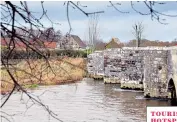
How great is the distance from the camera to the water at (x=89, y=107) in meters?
10.2

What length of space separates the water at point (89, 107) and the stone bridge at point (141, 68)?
0.55 m

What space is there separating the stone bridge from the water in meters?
0.55

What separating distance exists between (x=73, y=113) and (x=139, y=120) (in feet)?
5.98

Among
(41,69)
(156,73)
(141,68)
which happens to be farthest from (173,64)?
(41,69)

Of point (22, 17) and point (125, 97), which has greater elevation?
point (22, 17)

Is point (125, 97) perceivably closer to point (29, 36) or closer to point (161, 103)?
point (161, 103)

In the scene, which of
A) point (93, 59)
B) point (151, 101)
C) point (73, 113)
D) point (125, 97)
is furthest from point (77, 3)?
point (93, 59)

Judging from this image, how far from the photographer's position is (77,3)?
6.06 feet

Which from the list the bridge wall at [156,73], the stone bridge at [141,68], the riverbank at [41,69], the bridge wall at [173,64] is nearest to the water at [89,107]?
the bridge wall at [156,73]

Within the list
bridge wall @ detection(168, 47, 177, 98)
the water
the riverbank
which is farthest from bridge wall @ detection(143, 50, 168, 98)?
the riverbank

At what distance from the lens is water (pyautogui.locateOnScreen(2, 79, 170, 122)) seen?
33.6 feet

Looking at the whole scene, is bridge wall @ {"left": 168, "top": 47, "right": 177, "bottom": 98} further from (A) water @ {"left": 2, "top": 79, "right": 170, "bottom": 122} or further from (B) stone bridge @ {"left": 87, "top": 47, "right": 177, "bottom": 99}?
(A) water @ {"left": 2, "top": 79, "right": 170, "bottom": 122}

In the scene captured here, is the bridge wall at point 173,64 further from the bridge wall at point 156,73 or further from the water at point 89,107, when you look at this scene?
the water at point 89,107

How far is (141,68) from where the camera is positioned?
16.5m
